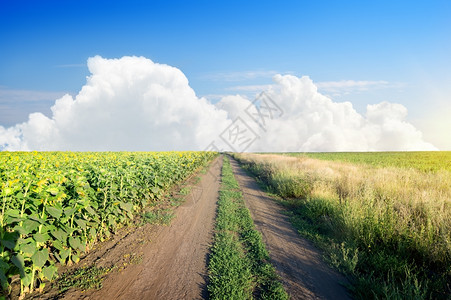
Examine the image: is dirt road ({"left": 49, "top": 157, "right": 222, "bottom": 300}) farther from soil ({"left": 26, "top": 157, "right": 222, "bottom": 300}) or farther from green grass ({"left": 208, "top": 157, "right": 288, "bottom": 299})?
green grass ({"left": 208, "top": 157, "right": 288, "bottom": 299})

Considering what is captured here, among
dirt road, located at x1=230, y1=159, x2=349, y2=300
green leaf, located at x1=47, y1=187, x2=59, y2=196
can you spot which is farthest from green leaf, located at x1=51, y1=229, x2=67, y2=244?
dirt road, located at x1=230, y1=159, x2=349, y2=300

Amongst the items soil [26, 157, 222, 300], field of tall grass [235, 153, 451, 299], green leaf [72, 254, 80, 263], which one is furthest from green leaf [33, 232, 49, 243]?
field of tall grass [235, 153, 451, 299]

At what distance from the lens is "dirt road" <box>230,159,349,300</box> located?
3.82 meters

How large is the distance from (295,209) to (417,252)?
14.3 ft

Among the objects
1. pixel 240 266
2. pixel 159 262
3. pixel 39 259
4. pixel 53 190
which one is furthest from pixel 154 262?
pixel 53 190

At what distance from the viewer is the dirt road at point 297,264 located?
12.5 feet

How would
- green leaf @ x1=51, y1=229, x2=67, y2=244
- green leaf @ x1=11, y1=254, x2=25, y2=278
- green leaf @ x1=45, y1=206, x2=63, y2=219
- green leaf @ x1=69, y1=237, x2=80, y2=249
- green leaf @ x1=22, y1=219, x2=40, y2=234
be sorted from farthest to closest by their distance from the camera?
green leaf @ x1=69, y1=237, x2=80, y2=249 < green leaf @ x1=51, y1=229, x2=67, y2=244 < green leaf @ x1=45, y1=206, x2=63, y2=219 < green leaf @ x1=22, y1=219, x2=40, y2=234 < green leaf @ x1=11, y1=254, x2=25, y2=278

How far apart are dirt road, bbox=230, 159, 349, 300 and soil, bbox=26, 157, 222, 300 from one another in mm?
1498

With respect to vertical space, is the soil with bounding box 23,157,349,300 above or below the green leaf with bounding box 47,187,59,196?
below

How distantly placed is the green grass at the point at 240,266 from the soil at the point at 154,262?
Result: 9.4 inches

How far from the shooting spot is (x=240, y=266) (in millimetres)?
4336

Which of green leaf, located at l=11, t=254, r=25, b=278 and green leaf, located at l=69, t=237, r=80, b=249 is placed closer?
green leaf, located at l=11, t=254, r=25, b=278

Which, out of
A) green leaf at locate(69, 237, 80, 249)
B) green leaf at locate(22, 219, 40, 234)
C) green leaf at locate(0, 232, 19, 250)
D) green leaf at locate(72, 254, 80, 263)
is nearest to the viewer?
green leaf at locate(0, 232, 19, 250)

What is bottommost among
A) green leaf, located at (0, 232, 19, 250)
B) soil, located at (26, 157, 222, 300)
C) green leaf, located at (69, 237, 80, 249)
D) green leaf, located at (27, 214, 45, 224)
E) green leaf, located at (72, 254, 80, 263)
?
soil, located at (26, 157, 222, 300)
